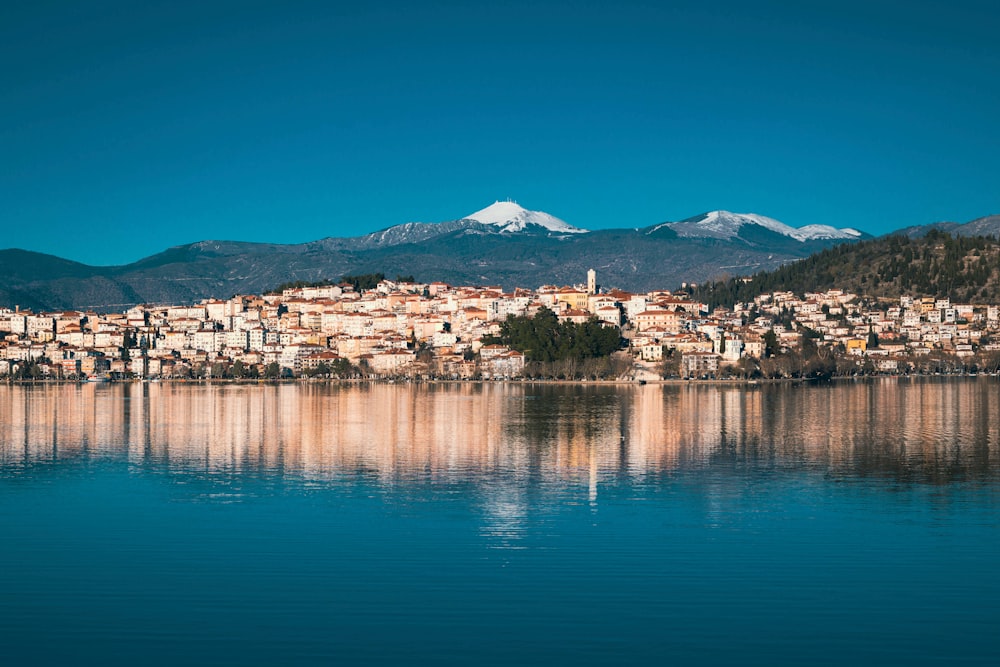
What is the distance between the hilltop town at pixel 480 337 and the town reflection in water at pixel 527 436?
26.9m

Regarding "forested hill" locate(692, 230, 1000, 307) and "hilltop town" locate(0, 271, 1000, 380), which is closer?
"hilltop town" locate(0, 271, 1000, 380)

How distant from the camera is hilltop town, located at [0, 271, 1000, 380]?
74.5 metres

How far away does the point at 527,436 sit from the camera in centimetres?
2789

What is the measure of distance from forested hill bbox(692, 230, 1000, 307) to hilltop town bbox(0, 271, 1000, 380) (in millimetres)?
2819

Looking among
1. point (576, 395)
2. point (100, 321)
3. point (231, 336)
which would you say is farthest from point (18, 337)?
→ point (576, 395)

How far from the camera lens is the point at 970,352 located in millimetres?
80188

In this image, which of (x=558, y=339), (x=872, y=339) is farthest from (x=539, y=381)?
(x=872, y=339)

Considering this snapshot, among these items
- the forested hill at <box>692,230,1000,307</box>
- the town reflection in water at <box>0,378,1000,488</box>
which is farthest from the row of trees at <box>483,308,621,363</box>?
the forested hill at <box>692,230,1000,307</box>

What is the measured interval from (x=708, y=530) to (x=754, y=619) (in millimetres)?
4007

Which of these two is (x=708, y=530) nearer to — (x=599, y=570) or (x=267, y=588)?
(x=599, y=570)

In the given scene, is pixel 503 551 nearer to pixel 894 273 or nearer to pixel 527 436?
pixel 527 436

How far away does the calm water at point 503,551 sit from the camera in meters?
9.36

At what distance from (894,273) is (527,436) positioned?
78830 millimetres

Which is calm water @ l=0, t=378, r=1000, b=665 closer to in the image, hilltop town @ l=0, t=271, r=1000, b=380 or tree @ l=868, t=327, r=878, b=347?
hilltop town @ l=0, t=271, r=1000, b=380
